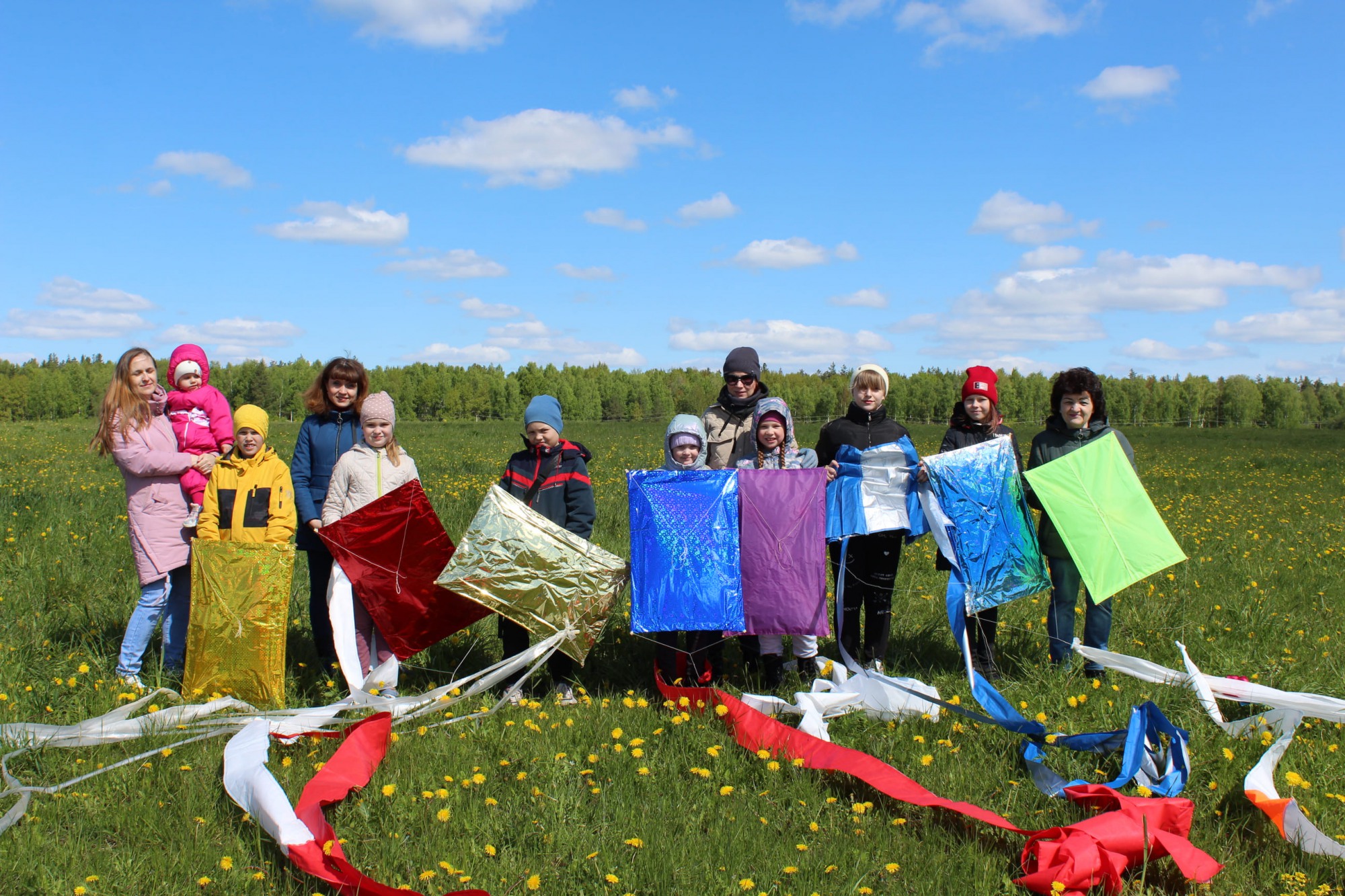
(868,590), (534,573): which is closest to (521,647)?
(534,573)

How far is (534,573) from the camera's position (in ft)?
15.7

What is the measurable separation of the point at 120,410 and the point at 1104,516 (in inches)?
234

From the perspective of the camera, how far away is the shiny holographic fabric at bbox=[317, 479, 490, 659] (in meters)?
5.02

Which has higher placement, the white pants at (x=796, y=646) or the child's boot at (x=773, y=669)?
the white pants at (x=796, y=646)

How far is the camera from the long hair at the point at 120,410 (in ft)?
16.6

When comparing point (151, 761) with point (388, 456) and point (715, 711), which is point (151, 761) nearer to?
point (388, 456)

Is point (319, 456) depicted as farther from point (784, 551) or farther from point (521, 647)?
point (784, 551)

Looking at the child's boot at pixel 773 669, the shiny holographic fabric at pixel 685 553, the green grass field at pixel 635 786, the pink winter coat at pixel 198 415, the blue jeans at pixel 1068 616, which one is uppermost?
the pink winter coat at pixel 198 415

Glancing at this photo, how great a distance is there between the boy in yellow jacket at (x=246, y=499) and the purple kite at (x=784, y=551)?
9.23 ft

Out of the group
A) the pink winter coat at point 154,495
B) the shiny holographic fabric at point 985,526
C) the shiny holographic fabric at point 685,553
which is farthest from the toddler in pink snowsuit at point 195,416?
the shiny holographic fabric at point 985,526

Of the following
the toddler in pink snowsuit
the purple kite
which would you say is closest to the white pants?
the purple kite

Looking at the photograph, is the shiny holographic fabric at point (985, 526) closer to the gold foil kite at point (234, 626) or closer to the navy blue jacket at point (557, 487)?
the navy blue jacket at point (557, 487)

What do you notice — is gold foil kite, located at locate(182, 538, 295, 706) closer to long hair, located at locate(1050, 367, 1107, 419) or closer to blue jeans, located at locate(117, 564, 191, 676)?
blue jeans, located at locate(117, 564, 191, 676)

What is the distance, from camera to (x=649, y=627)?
4.70m
